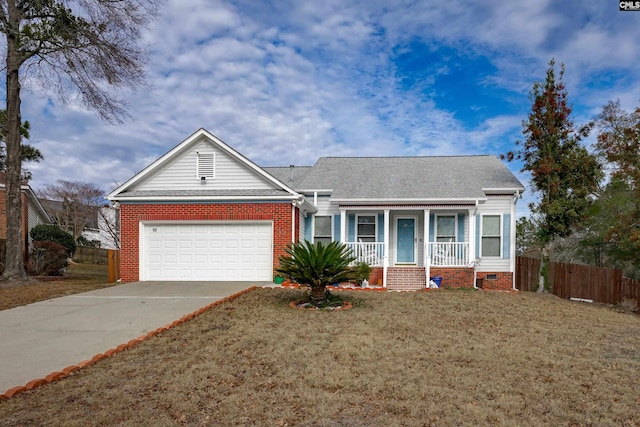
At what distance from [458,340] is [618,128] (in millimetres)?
18665

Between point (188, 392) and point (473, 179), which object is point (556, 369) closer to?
point (188, 392)

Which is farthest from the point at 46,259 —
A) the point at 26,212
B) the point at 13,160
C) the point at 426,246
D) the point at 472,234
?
the point at 472,234

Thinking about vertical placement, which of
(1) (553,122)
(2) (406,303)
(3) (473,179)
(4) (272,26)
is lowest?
(2) (406,303)

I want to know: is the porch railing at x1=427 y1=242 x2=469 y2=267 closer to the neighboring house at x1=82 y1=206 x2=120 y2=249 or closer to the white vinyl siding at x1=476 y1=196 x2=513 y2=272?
the white vinyl siding at x1=476 y1=196 x2=513 y2=272

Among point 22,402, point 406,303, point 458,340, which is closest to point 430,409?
point 458,340

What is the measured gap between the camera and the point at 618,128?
19.5 m

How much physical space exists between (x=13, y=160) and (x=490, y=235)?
17.4 metres

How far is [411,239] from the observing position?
15.4 metres

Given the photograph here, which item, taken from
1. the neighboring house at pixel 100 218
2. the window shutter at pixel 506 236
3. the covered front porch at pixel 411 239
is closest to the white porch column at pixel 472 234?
the covered front porch at pixel 411 239

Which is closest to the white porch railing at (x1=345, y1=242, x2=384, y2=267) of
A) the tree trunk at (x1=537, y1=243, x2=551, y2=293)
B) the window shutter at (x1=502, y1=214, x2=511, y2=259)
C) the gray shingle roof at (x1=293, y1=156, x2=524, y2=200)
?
the gray shingle roof at (x1=293, y1=156, x2=524, y2=200)

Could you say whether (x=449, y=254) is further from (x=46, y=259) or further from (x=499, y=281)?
(x=46, y=259)

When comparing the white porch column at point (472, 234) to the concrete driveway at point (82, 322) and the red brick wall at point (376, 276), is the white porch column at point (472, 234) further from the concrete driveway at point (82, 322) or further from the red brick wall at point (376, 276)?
the concrete driveway at point (82, 322)

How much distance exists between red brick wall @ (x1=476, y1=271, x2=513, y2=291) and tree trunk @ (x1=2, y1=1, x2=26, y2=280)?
16.5 meters

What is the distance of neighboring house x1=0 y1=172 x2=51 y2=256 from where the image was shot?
1939 centimetres
